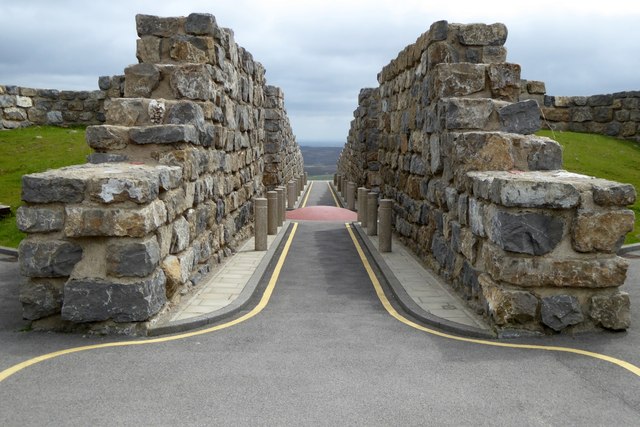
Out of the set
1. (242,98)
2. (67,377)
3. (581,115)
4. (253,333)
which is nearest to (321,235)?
(242,98)

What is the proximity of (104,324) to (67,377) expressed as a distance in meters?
1.31

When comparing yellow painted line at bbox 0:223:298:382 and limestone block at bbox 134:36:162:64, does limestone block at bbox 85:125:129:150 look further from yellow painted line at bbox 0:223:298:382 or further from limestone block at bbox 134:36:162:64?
yellow painted line at bbox 0:223:298:382

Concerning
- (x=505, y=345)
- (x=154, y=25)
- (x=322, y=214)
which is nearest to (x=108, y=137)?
(x=154, y=25)

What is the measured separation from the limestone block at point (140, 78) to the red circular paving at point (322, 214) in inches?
425

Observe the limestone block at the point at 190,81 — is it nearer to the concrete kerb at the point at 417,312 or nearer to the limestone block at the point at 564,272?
the concrete kerb at the point at 417,312

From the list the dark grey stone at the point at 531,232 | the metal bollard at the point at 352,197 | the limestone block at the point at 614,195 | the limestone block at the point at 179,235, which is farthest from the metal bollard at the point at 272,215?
the limestone block at the point at 614,195

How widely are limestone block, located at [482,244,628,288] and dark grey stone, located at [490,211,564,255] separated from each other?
0.14 m

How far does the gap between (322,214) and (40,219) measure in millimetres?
14106

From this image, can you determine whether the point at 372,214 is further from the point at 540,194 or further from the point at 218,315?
the point at 540,194

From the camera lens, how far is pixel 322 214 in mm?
20109

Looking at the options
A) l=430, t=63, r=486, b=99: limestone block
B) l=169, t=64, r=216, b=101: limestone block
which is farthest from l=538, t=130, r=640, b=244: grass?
l=169, t=64, r=216, b=101: limestone block

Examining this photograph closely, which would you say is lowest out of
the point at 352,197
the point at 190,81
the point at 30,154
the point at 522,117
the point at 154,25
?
the point at 352,197

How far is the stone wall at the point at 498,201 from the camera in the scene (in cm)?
649

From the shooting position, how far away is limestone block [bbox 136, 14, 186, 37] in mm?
9516
